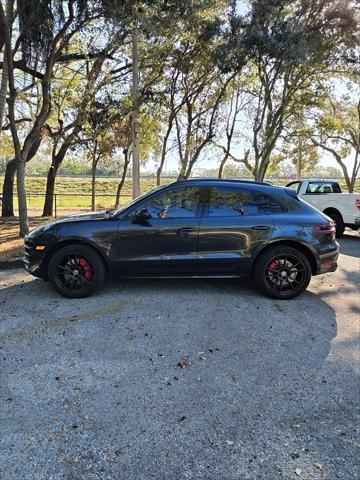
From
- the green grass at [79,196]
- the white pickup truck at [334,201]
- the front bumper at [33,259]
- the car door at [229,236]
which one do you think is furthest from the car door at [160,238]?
the green grass at [79,196]

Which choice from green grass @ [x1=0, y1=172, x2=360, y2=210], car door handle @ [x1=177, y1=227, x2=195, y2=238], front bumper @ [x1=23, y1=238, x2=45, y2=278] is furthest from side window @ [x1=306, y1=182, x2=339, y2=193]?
front bumper @ [x1=23, y1=238, x2=45, y2=278]

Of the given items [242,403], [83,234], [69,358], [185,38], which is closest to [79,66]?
[185,38]

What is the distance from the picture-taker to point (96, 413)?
2.66 metres

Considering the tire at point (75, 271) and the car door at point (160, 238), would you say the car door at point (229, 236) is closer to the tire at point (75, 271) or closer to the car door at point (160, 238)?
the car door at point (160, 238)

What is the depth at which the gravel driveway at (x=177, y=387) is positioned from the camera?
2.24 metres

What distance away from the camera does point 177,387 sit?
3.02m

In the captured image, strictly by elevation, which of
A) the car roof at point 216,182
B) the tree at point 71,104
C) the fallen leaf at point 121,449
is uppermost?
the tree at point 71,104

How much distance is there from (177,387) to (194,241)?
235 centimetres

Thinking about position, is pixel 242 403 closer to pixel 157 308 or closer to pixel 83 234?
pixel 157 308

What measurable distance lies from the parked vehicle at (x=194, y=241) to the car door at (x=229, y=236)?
1 cm

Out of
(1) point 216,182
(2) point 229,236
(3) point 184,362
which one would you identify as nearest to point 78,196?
(1) point 216,182

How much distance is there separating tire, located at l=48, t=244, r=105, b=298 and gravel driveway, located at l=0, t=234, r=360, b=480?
0.17m

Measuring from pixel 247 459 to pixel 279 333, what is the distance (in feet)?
6.58

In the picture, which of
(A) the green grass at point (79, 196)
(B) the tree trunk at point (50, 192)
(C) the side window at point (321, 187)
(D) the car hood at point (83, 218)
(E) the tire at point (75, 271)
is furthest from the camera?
(A) the green grass at point (79, 196)
